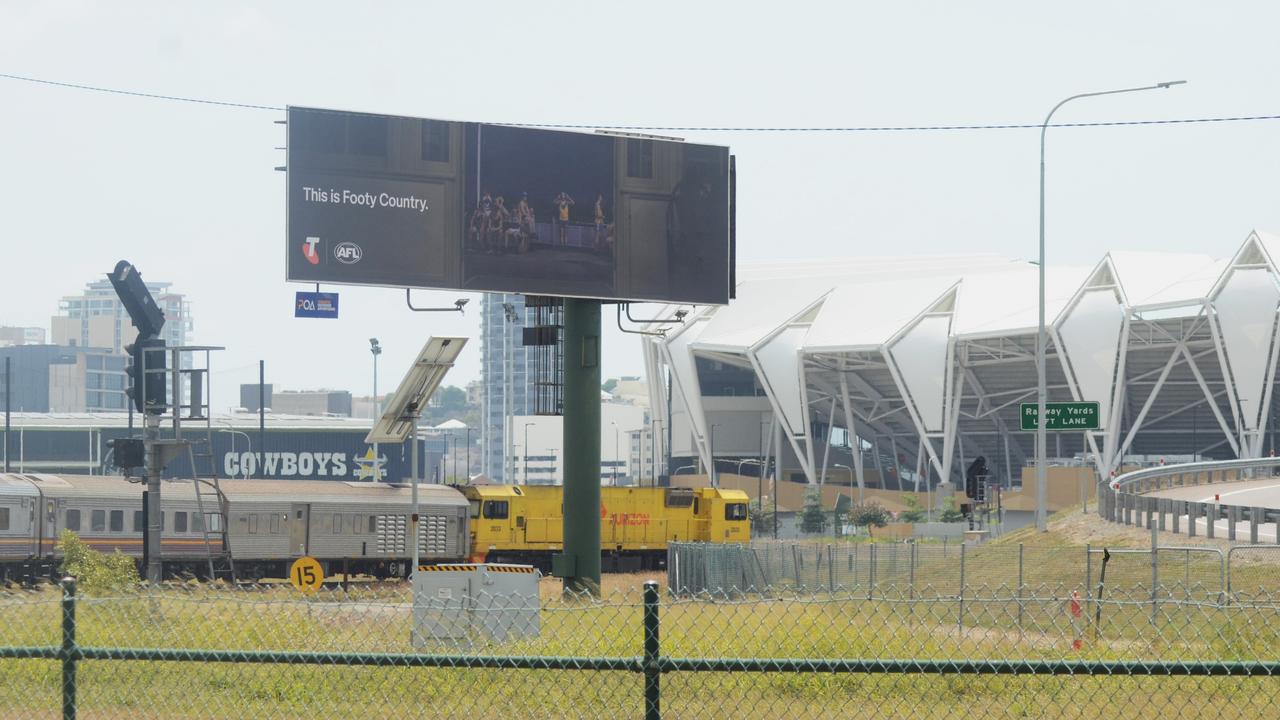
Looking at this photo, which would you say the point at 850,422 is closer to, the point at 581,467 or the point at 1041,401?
the point at 1041,401

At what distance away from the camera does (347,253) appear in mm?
34094

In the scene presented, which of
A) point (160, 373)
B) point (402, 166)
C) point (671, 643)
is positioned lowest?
point (671, 643)

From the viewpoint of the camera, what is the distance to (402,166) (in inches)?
1361

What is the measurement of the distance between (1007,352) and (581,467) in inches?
2810

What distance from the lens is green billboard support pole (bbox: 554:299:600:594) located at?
1347 inches

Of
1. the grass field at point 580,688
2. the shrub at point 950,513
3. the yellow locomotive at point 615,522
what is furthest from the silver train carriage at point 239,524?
the shrub at point 950,513

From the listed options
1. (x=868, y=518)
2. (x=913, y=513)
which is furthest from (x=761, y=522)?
(x=913, y=513)

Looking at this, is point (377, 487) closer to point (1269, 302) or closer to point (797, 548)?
point (797, 548)

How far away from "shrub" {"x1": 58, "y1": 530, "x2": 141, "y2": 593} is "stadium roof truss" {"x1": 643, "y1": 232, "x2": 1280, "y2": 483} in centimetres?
6512

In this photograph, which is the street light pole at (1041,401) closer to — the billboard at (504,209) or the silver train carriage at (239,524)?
the billboard at (504,209)

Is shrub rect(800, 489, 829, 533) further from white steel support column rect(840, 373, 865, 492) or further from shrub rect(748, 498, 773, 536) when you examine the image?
white steel support column rect(840, 373, 865, 492)

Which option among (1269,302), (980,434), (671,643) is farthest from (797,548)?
(980,434)

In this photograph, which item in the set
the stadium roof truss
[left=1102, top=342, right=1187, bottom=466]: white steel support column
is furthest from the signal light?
[left=1102, top=342, right=1187, bottom=466]: white steel support column

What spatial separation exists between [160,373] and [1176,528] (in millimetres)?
23513
